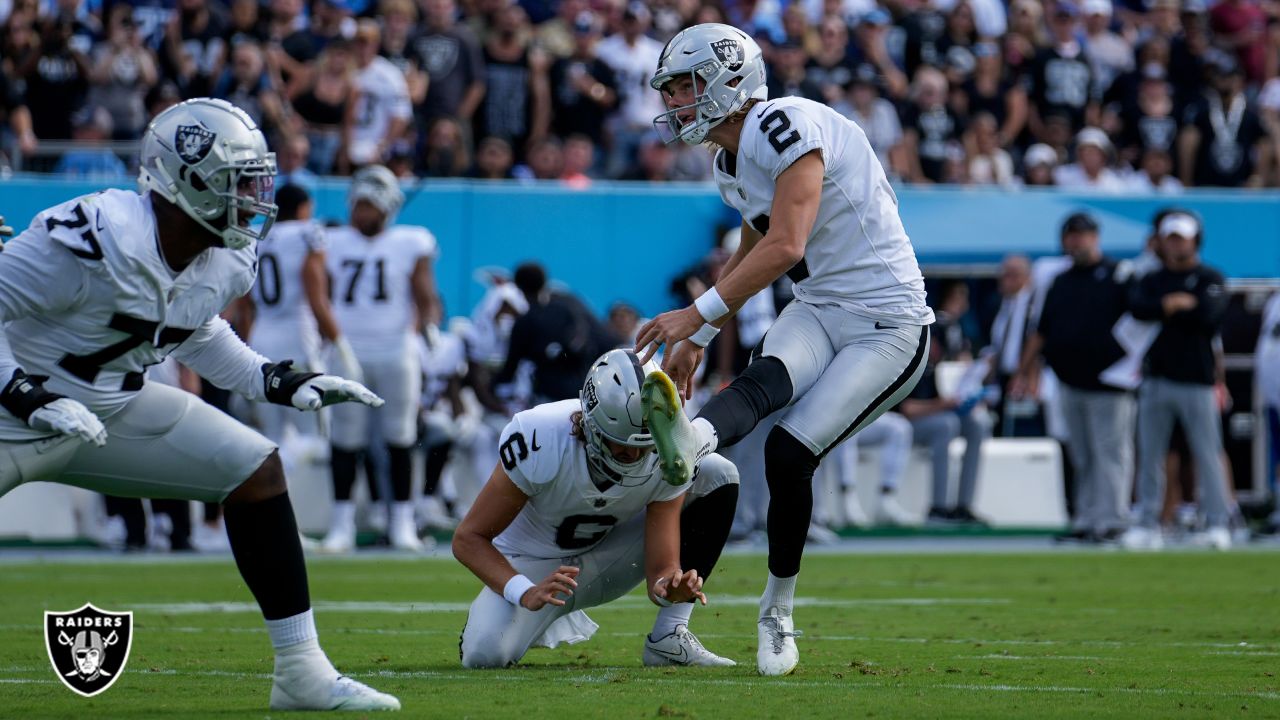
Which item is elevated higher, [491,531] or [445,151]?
[491,531]

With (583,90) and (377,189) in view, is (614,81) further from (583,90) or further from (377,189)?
(377,189)

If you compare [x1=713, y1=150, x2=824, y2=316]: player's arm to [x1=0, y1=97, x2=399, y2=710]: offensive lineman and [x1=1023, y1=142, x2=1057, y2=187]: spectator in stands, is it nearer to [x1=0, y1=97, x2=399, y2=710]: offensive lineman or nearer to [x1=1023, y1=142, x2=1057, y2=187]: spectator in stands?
[x1=0, y1=97, x2=399, y2=710]: offensive lineman

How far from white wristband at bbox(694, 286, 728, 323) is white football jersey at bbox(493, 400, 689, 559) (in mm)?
540

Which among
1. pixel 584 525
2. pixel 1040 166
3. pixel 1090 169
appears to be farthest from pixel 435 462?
pixel 1090 169

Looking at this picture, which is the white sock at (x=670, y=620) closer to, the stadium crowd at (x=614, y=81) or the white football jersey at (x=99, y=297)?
the white football jersey at (x=99, y=297)

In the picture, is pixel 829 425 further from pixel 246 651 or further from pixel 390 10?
pixel 390 10

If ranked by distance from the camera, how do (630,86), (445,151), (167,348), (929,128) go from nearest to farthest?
(167,348) < (445,151) < (630,86) < (929,128)

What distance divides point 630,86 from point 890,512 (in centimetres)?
420

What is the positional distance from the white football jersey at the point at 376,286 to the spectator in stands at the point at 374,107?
269 cm

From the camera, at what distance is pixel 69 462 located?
4547mm

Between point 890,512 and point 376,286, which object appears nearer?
point 376,286

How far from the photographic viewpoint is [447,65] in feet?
46.2

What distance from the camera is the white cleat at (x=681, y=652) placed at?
5.61 meters

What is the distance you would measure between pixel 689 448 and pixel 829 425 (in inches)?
23.8
